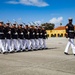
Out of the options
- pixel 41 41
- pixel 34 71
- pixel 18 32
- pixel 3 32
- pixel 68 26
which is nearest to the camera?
pixel 34 71

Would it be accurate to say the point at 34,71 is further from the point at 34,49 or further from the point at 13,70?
the point at 34,49

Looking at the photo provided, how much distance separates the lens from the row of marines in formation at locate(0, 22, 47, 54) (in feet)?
49.6

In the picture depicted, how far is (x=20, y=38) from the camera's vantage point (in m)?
16.4

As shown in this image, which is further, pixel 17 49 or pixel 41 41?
pixel 41 41

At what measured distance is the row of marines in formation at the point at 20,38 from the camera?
596 inches

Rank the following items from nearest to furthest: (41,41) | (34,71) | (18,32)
A: (34,71) → (18,32) → (41,41)

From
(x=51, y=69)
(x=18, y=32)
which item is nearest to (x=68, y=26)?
(x=18, y=32)

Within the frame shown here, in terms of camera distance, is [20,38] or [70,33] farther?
[20,38]

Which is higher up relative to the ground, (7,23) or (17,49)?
(7,23)

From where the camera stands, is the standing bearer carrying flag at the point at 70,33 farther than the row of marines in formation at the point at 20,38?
No

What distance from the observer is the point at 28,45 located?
671 inches

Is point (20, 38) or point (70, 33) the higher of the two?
point (70, 33)

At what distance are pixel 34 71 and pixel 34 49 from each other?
352 inches

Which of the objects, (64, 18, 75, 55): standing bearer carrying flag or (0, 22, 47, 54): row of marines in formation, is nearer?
(64, 18, 75, 55): standing bearer carrying flag
